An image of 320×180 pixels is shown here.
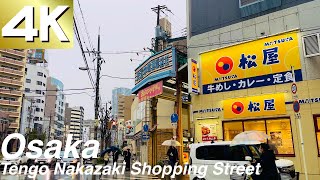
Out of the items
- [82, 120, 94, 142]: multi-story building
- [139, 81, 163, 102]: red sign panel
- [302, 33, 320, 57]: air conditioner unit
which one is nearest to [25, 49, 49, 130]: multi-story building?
[82, 120, 94, 142]: multi-story building

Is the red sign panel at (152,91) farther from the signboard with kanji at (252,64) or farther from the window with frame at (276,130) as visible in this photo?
the window with frame at (276,130)

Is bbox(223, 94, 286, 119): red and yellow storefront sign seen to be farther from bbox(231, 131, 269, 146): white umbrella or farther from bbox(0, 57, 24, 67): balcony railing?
bbox(0, 57, 24, 67): balcony railing

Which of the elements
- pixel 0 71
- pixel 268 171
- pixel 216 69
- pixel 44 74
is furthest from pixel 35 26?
pixel 44 74

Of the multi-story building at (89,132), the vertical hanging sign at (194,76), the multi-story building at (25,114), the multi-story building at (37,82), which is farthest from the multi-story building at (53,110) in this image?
the vertical hanging sign at (194,76)

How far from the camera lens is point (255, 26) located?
46.0 ft

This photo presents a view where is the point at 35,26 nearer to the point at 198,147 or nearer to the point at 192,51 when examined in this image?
the point at 198,147

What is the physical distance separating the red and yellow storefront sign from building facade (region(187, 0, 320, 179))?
44mm

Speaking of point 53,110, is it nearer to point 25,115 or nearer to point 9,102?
point 25,115

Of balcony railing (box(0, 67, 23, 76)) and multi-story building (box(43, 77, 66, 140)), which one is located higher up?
balcony railing (box(0, 67, 23, 76))

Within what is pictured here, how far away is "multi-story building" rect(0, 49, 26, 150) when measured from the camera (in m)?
61.0

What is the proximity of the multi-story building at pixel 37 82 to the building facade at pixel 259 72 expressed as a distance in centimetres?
6972

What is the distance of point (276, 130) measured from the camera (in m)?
12.8

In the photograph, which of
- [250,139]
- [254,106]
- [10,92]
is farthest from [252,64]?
[10,92]

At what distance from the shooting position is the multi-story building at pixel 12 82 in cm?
6103
